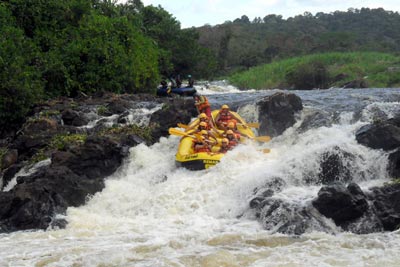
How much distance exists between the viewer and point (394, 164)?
9.35 metres

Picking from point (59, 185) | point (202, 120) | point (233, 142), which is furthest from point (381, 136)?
point (59, 185)

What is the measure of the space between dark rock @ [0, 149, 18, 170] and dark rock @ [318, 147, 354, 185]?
767 cm

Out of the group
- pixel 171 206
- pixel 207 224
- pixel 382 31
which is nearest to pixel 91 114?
pixel 171 206

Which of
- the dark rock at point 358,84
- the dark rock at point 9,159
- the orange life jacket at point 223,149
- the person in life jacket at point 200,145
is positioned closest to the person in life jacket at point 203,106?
the person in life jacket at point 200,145

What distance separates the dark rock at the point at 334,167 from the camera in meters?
9.73

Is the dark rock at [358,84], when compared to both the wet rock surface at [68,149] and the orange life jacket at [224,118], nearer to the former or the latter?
the wet rock surface at [68,149]

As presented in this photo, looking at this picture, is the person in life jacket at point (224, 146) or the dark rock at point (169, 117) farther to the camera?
the dark rock at point (169, 117)

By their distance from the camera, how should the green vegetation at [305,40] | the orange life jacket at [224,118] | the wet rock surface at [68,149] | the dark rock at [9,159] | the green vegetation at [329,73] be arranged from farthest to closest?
the green vegetation at [305,40]
the green vegetation at [329,73]
the orange life jacket at [224,118]
the dark rock at [9,159]
the wet rock surface at [68,149]

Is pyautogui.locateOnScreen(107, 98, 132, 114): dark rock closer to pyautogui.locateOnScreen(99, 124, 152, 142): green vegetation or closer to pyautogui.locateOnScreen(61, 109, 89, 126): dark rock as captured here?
pyautogui.locateOnScreen(61, 109, 89, 126): dark rock

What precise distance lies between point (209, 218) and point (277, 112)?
5.77 m

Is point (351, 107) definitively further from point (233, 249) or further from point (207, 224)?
point (233, 249)

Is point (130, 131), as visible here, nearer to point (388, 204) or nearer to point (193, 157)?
point (193, 157)

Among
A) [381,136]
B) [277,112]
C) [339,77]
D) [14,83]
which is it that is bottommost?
[381,136]

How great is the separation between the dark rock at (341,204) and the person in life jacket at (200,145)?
13.3 ft
